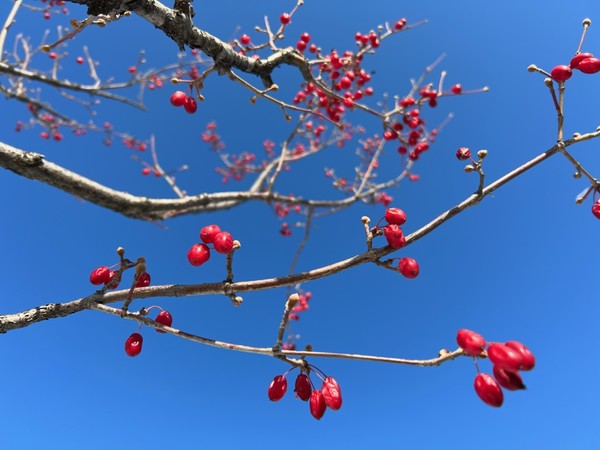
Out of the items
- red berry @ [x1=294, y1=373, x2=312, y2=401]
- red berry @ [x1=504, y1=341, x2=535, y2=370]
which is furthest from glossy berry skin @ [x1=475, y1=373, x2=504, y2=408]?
red berry @ [x1=294, y1=373, x2=312, y2=401]

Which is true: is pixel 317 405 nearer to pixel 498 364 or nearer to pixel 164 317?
pixel 498 364

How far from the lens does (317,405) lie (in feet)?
5.23

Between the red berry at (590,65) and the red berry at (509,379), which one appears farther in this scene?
the red berry at (590,65)

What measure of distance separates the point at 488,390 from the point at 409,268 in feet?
1.93

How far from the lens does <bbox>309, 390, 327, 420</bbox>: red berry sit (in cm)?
159

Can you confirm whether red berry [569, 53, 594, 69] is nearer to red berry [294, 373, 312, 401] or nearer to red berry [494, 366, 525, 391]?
red berry [494, 366, 525, 391]

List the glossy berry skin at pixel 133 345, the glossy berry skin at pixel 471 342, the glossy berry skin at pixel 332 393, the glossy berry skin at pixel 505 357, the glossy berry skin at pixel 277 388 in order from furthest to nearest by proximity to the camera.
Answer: the glossy berry skin at pixel 133 345, the glossy berry skin at pixel 277 388, the glossy berry skin at pixel 332 393, the glossy berry skin at pixel 471 342, the glossy berry skin at pixel 505 357

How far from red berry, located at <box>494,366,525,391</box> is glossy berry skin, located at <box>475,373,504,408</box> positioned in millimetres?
39

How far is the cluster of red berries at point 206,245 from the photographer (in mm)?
1720

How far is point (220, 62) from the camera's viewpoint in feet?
10.0

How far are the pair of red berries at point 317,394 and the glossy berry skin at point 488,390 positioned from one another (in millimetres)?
570

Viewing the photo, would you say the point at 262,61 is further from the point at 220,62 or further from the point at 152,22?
the point at 152,22

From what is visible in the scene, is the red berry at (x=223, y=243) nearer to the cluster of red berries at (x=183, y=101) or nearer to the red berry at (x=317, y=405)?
the red berry at (x=317, y=405)

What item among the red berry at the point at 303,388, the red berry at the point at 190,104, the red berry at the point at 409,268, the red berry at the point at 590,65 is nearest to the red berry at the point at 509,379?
the red berry at the point at 409,268
